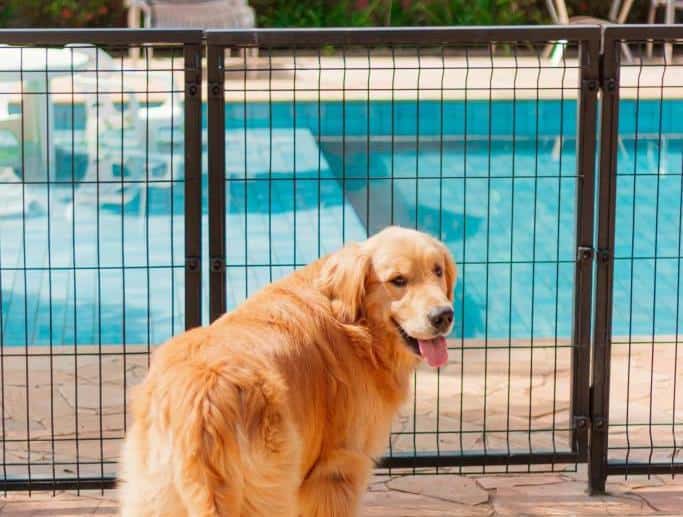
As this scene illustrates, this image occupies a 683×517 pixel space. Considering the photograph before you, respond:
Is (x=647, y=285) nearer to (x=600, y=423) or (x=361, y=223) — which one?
(x=361, y=223)

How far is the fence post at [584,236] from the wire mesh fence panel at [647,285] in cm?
10

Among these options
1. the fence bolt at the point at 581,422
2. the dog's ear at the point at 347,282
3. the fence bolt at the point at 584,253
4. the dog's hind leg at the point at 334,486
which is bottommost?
the fence bolt at the point at 581,422

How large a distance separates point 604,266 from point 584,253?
9 cm

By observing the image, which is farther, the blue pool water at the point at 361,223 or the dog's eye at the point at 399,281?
the blue pool water at the point at 361,223

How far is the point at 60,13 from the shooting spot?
589 inches

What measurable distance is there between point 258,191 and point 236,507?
22.7 ft

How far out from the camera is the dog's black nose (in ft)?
12.0

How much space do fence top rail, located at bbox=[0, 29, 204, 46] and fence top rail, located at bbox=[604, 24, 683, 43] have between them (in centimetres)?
142

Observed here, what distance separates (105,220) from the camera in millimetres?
8953

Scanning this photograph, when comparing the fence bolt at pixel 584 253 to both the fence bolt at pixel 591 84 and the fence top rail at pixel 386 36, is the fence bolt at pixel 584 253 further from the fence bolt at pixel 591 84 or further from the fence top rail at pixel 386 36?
the fence top rail at pixel 386 36

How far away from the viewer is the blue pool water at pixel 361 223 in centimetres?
715

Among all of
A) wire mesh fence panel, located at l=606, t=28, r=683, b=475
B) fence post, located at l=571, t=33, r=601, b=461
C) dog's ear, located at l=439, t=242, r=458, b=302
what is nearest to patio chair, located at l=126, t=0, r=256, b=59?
wire mesh fence panel, located at l=606, t=28, r=683, b=475

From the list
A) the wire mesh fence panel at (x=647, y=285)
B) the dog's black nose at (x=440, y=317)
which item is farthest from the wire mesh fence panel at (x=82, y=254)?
the wire mesh fence panel at (x=647, y=285)

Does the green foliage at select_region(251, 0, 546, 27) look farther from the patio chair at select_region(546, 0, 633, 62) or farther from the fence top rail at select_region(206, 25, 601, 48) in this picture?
the fence top rail at select_region(206, 25, 601, 48)
